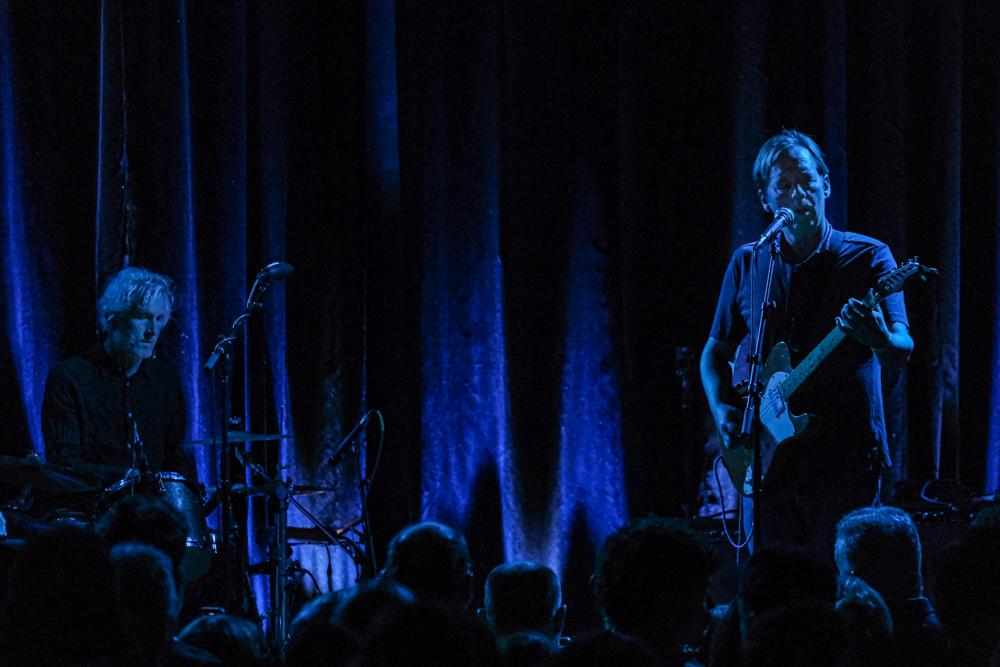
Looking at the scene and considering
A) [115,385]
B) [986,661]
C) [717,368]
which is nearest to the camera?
[986,661]

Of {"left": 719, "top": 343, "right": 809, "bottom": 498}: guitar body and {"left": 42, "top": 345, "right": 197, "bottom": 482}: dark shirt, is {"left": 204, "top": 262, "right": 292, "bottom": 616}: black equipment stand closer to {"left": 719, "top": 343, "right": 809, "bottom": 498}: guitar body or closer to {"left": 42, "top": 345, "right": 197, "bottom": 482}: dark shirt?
{"left": 42, "top": 345, "right": 197, "bottom": 482}: dark shirt

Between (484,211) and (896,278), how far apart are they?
263 centimetres

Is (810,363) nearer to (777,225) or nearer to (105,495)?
(777,225)

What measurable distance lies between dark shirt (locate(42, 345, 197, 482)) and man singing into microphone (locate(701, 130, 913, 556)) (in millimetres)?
2778

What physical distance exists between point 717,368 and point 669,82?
6.12ft

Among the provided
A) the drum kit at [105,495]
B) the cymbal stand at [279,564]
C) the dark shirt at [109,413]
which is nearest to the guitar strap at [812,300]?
the cymbal stand at [279,564]

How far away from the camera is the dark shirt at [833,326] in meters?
4.06

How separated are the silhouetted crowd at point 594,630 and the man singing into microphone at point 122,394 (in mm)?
2743

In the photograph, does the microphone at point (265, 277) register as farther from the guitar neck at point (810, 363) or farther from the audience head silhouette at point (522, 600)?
the audience head silhouette at point (522, 600)

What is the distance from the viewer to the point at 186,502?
14.9ft

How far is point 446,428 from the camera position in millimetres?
5910

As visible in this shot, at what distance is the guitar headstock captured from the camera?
3854 millimetres

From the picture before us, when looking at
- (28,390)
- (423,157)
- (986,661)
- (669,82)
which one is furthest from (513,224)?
(986,661)

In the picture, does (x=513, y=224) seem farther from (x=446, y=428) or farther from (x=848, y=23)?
(x=848, y=23)
